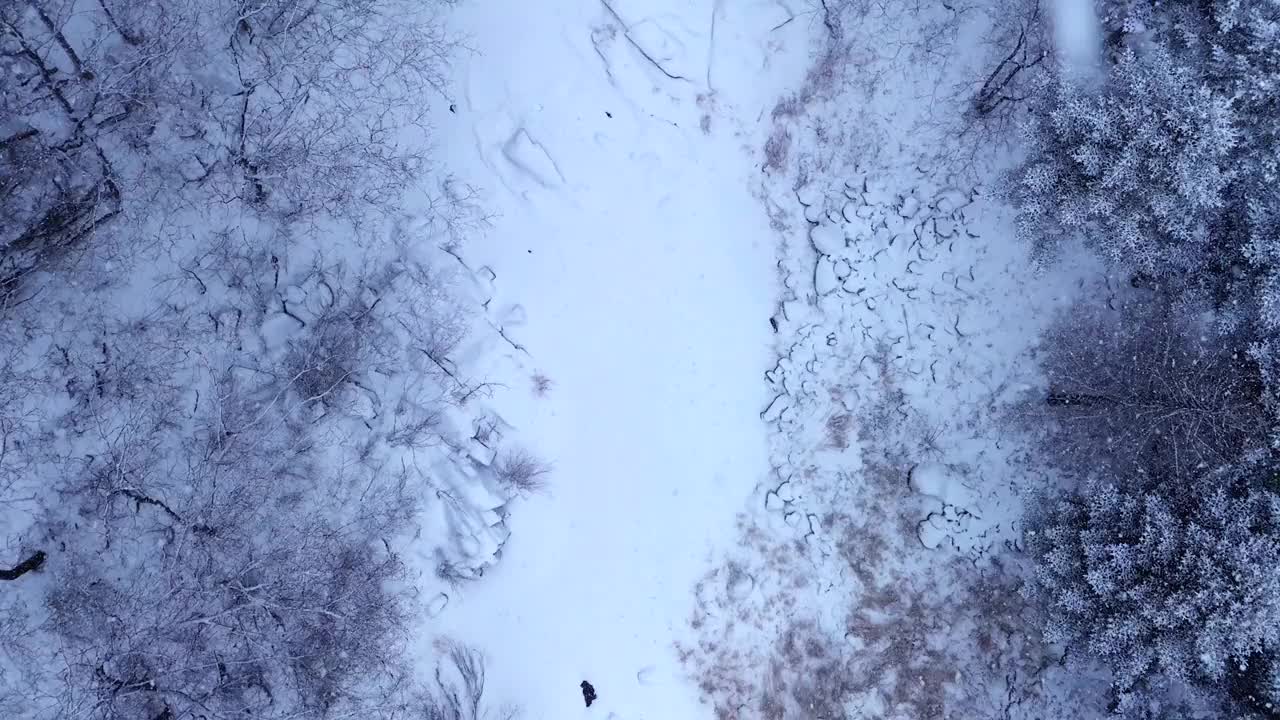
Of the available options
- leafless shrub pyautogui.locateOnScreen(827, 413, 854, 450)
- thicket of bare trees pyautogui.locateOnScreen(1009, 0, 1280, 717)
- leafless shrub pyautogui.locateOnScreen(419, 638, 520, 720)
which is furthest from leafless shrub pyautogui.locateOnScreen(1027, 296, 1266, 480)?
leafless shrub pyautogui.locateOnScreen(419, 638, 520, 720)

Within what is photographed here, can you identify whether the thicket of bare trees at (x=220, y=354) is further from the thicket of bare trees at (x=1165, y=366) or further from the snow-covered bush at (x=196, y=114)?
the thicket of bare trees at (x=1165, y=366)

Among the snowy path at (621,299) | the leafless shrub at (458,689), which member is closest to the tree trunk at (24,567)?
the leafless shrub at (458,689)

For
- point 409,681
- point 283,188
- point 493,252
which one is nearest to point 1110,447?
point 493,252

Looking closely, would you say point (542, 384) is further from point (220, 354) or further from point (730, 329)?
point (220, 354)

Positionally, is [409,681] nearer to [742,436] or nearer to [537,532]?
[537,532]

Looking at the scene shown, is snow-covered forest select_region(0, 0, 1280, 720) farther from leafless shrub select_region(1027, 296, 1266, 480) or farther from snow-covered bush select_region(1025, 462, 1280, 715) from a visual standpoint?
snow-covered bush select_region(1025, 462, 1280, 715)
